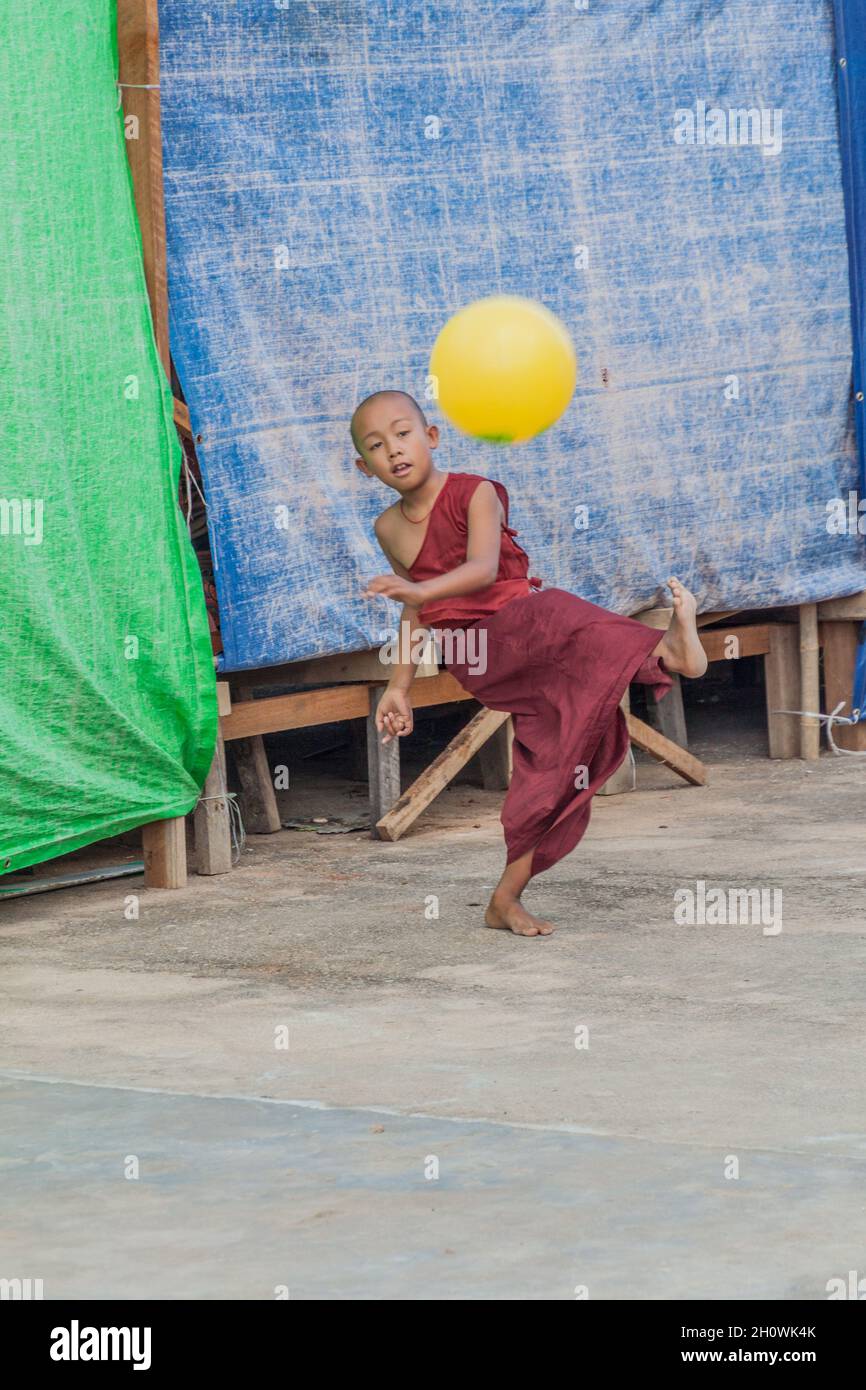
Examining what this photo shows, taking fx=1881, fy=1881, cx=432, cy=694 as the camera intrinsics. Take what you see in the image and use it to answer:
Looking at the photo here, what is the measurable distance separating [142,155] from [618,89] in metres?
2.26

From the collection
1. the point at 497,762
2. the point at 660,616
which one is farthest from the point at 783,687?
the point at 497,762

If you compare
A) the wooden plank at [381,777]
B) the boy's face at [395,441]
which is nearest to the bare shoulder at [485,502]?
the boy's face at [395,441]

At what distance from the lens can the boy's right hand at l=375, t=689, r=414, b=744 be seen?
5086mm

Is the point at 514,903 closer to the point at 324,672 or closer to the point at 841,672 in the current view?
the point at 324,672

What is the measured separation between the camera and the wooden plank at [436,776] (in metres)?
6.88

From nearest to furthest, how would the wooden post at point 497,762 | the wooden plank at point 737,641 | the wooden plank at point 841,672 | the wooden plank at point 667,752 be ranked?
the wooden plank at point 667,752
the wooden post at point 497,762
the wooden plank at point 737,641
the wooden plank at point 841,672

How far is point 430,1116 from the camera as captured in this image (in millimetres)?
3496

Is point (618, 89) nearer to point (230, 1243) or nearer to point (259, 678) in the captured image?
point (259, 678)

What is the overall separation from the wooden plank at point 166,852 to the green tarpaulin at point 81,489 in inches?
4.0

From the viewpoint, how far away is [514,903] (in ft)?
17.2

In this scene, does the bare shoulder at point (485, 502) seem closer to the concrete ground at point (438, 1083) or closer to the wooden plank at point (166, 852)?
the concrete ground at point (438, 1083)

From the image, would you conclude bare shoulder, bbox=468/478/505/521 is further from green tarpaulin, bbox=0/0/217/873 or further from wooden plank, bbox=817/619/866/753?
wooden plank, bbox=817/619/866/753

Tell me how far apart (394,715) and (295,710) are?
5.33ft

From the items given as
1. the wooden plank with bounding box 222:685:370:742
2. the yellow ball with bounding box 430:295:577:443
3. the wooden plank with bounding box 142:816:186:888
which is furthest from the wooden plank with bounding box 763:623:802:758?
the yellow ball with bounding box 430:295:577:443
